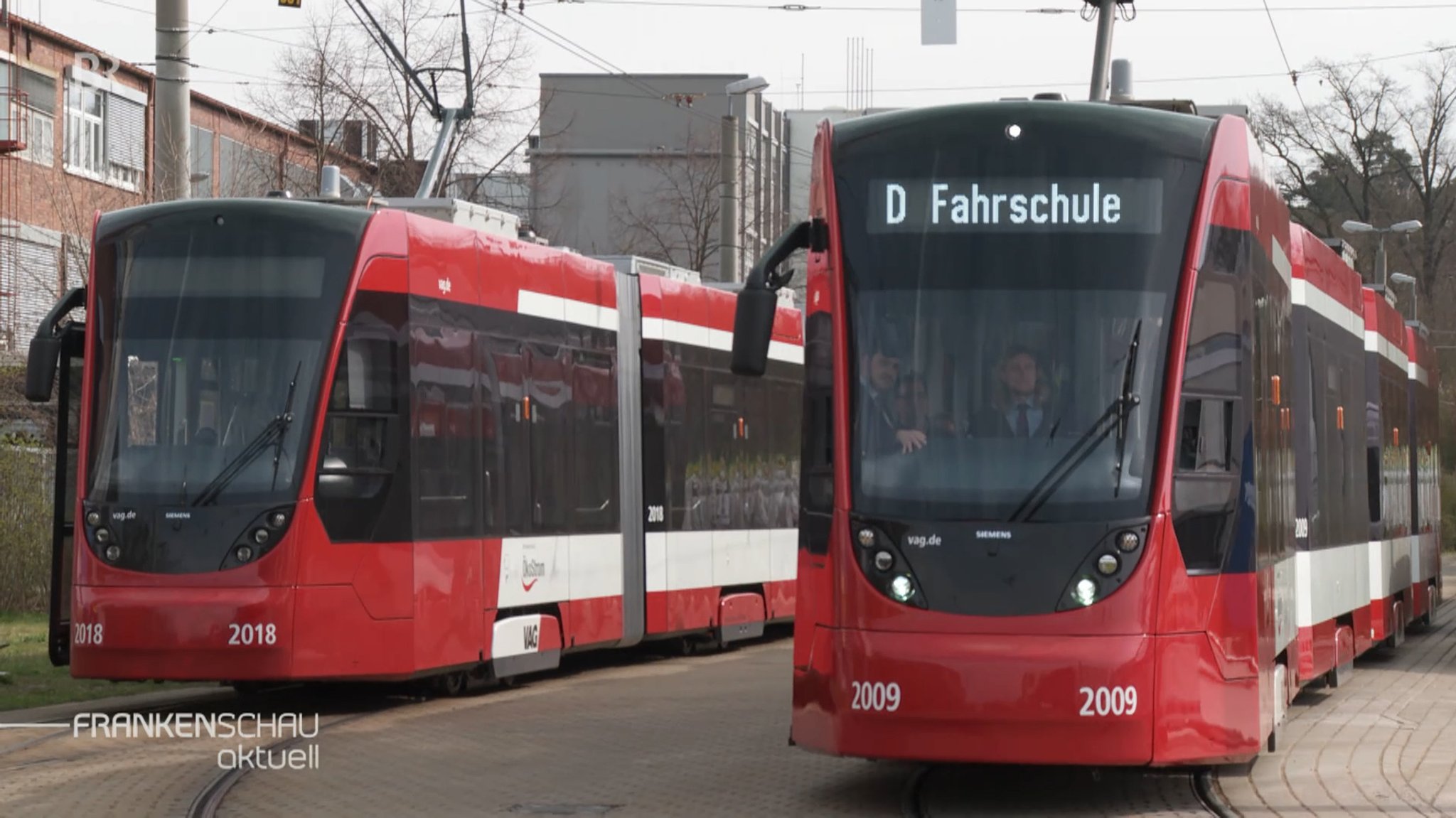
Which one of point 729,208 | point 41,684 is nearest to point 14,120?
point 729,208

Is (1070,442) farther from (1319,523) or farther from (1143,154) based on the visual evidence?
(1319,523)

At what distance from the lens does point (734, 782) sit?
37.8 feet

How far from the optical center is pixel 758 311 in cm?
1025

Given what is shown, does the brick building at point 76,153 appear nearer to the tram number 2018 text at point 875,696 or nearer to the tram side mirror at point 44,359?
the tram side mirror at point 44,359

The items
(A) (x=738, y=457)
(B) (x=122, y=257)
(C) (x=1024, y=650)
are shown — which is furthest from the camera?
(A) (x=738, y=457)

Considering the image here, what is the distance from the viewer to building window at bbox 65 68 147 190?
43.9 m

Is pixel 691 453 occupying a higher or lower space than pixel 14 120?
lower

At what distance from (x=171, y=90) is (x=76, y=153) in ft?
83.1

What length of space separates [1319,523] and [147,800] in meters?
8.09

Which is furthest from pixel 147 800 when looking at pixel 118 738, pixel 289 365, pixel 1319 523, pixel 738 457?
pixel 738 457

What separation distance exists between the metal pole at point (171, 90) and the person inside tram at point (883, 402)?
1079cm

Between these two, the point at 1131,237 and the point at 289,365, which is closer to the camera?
the point at 1131,237

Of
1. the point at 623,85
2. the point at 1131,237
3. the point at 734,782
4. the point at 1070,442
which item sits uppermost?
the point at 623,85

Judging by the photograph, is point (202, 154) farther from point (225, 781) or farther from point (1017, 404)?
point (1017, 404)
